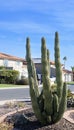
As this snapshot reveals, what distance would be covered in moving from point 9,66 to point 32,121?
51.0 meters

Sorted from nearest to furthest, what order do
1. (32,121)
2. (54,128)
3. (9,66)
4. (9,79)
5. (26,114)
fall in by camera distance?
(54,128) → (32,121) → (26,114) → (9,79) → (9,66)

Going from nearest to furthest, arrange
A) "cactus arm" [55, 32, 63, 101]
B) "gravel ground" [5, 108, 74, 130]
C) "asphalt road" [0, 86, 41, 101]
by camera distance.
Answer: "gravel ground" [5, 108, 74, 130]
"cactus arm" [55, 32, 63, 101]
"asphalt road" [0, 86, 41, 101]

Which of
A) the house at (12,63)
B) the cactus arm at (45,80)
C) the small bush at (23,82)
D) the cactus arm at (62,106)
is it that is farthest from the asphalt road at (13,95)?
the house at (12,63)

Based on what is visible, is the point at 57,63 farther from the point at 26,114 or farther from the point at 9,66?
the point at 9,66

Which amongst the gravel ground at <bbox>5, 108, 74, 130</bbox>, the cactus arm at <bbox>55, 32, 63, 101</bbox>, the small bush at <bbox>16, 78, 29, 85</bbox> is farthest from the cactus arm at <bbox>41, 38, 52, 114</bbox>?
the small bush at <bbox>16, 78, 29, 85</bbox>

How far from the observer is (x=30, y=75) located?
35.6 feet

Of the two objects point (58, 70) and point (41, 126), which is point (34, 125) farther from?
point (58, 70)

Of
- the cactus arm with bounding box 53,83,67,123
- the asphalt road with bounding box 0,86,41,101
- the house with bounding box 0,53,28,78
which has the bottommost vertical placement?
the asphalt road with bounding box 0,86,41,101

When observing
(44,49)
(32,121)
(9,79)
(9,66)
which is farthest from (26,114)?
(9,66)

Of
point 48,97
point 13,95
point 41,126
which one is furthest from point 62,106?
point 13,95

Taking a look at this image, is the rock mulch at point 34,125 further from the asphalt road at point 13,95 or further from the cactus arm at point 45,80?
the asphalt road at point 13,95

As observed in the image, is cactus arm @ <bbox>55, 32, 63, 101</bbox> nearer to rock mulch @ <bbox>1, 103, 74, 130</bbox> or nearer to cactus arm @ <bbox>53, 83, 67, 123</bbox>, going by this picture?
cactus arm @ <bbox>53, 83, 67, 123</bbox>

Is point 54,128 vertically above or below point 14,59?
below

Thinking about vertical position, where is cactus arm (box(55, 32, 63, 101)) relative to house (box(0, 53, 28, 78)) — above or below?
below
